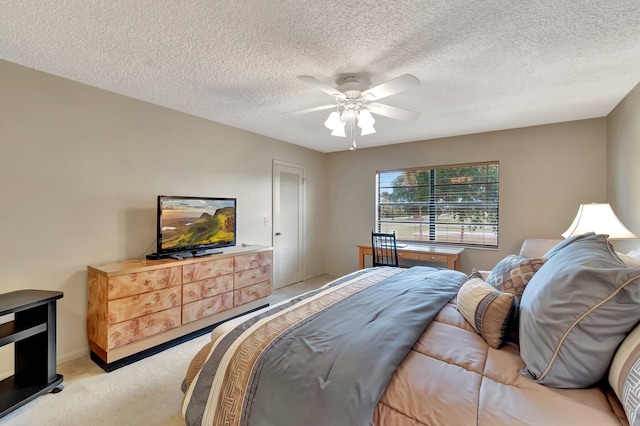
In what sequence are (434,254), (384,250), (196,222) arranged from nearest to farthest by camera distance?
(196,222)
(434,254)
(384,250)

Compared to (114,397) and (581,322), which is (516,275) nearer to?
(581,322)

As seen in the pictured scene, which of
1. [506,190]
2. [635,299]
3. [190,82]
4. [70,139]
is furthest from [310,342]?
[506,190]

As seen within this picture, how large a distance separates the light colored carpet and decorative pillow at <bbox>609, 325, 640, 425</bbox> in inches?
83.9

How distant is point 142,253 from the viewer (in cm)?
299

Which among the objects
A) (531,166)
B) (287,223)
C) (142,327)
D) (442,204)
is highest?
(531,166)

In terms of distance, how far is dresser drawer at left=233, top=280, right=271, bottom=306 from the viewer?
336 centimetres

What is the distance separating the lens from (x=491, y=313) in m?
1.38

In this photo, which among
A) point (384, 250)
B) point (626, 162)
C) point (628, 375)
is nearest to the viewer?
point (628, 375)

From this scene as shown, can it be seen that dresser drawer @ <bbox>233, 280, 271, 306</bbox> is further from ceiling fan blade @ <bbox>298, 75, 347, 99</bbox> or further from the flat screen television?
ceiling fan blade @ <bbox>298, 75, 347, 99</bbox>

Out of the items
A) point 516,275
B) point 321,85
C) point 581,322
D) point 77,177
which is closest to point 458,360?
point 581,322

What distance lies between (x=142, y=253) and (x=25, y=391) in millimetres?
1327

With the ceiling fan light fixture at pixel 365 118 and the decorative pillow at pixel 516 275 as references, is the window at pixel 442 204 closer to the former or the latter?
the ceiling fan light fixture at pixel 365 118

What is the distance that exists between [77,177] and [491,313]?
3.32m

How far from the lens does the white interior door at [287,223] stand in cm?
459
